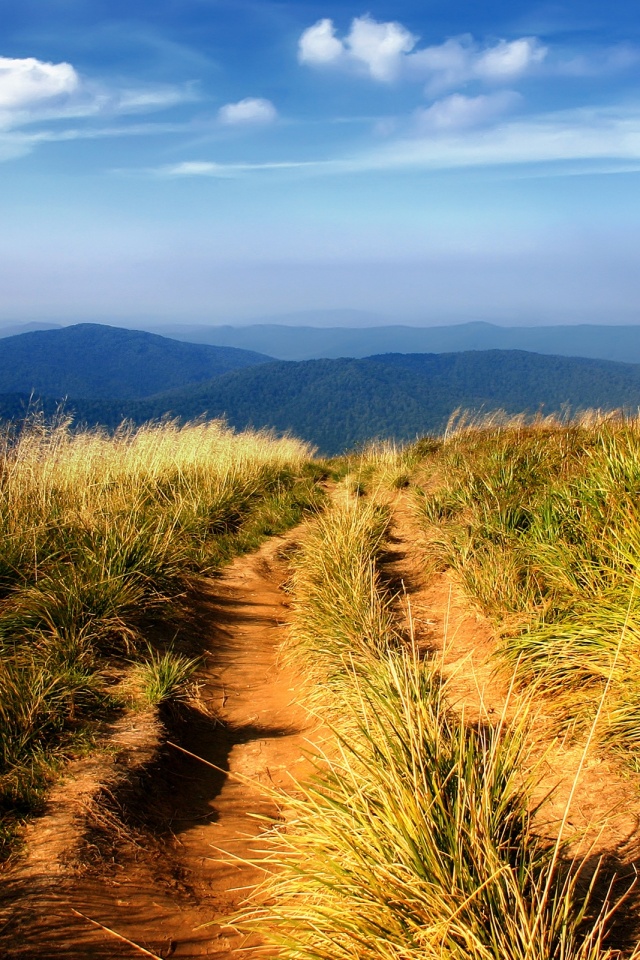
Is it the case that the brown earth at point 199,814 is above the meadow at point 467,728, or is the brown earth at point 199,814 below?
below

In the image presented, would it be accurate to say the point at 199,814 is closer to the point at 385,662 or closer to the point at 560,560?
the point at 385,662

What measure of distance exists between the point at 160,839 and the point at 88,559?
2.49m

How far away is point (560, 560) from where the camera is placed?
4516mm

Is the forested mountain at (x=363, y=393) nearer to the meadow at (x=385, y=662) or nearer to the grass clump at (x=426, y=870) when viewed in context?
the meadow at (x=385, y=662)

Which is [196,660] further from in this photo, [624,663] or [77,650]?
[624,663]

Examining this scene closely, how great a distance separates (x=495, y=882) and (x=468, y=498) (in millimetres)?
5019

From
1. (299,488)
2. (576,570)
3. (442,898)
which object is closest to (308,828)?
(442,898)

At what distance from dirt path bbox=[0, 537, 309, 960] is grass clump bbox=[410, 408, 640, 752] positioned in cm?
163

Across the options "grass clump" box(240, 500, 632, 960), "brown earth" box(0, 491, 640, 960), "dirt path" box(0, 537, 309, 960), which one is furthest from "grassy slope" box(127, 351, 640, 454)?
"grass clump" box(240, 500, 632, 960)

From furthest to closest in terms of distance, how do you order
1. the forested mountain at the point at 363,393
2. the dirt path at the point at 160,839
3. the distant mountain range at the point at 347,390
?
the distant mountain range at the point at 347,390, the forested mountain at the point at 363,393, the dirt path at the point at 160,839

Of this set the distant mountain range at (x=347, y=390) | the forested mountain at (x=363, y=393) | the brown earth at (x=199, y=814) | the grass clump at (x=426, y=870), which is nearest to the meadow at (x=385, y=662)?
the grass clump at (x=426, y=870)

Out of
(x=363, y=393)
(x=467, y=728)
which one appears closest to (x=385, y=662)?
(x=467, y=728)

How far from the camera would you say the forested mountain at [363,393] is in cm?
13438

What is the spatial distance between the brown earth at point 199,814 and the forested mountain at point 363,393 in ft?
363
